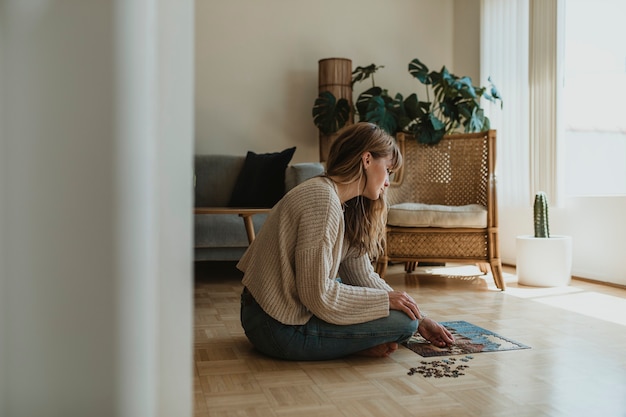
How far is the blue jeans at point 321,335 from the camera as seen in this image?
2.00 meters

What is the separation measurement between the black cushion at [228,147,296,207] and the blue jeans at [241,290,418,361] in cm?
230

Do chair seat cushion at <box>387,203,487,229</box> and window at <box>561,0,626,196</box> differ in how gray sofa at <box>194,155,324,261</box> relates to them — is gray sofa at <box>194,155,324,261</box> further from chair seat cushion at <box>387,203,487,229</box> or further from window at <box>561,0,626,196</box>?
window at <box>561,0,626,196</box>

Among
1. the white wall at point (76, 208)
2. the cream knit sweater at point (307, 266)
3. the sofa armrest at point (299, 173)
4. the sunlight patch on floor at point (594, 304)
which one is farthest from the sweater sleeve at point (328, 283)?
the sofa armrest at point (299, 173)

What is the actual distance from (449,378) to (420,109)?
3.00m

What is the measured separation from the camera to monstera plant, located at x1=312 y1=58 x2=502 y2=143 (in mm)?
4324

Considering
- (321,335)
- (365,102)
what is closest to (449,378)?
(321,335)

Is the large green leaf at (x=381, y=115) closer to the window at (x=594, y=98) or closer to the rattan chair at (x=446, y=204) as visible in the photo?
the rattan chair at (x=446, y=204)

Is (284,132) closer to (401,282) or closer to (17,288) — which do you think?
(401,282)

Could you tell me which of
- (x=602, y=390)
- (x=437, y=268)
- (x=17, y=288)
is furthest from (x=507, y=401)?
(x=437, y=268)

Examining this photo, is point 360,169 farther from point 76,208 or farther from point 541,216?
point 541,216

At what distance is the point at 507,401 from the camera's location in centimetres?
163

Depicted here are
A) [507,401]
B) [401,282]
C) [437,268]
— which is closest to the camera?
[507,401]

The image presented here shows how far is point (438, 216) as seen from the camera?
3.72 metres

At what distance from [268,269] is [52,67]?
175 cm
